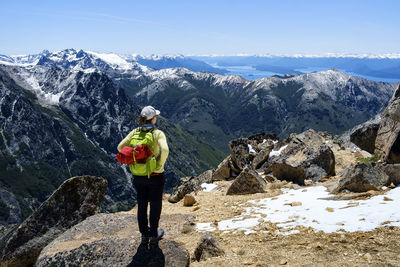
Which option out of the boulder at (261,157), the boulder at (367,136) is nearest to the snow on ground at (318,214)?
the boulder at (261,157)

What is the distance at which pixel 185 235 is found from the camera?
571 inches

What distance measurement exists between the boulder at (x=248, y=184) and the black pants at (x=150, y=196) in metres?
10.9

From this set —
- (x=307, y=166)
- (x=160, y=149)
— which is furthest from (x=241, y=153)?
(x=160, y=149)

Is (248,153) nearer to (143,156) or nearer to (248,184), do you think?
(248,184)

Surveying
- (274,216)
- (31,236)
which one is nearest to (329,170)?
(274,216)

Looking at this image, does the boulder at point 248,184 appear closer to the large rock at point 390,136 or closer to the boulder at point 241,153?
the large rock at point 390,136

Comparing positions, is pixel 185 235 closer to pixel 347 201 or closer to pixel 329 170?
pixel 347 201

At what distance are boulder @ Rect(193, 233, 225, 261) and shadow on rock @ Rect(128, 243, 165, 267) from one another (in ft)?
4.60

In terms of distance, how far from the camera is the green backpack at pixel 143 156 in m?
10.5

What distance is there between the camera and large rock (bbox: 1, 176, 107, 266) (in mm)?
13878

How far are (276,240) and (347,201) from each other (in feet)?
17.6

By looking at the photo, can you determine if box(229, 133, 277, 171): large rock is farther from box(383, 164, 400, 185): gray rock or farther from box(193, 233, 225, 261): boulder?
box(193, 233, 225, 261): boulder

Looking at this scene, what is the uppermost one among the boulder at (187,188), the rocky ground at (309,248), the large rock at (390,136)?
the large rock at (390,136)

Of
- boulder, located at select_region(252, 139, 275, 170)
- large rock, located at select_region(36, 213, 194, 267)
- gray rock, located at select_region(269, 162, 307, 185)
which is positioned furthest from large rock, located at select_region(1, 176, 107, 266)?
boulder, located at select_region(252, 139, 275, 170)
